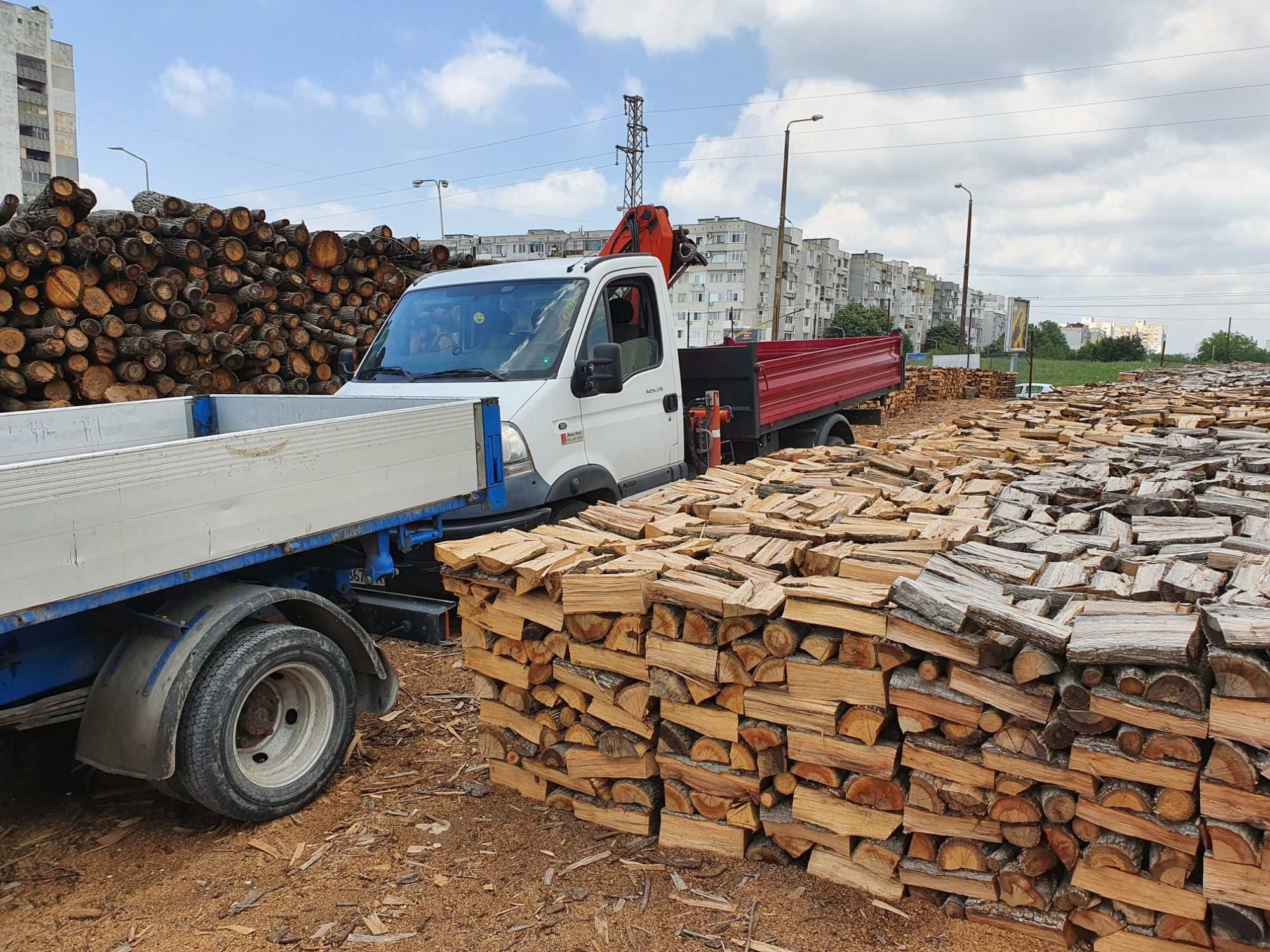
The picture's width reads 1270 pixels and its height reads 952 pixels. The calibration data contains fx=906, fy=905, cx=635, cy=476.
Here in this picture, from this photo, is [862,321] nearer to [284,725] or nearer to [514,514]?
[514,514]

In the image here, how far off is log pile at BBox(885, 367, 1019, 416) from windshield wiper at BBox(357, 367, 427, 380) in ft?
60.2

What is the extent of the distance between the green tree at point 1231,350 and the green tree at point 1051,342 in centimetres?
841

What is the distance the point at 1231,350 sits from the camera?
5544cm

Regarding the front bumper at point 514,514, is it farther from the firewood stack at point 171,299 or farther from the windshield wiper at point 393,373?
the firewood stack at point 171,299

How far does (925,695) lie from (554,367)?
3892 millimetres

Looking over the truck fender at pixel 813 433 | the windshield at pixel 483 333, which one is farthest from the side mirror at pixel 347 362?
the truck fender at pixel 813 433

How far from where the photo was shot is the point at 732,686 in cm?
353

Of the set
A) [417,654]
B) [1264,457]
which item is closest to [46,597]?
[417,654]

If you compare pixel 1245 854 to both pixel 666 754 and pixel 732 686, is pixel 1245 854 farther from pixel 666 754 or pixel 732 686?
pixel 666 754

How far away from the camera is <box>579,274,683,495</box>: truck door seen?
6.71 meters

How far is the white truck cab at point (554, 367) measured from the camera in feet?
20.0

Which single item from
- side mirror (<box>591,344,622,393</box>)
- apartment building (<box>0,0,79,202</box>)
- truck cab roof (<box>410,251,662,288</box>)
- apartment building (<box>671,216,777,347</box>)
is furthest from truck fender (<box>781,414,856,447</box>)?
apartment building (<box>671,216,777,347</box>)

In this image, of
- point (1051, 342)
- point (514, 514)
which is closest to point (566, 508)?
point (514, 514)

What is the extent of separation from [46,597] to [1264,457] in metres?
6.91
